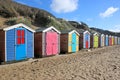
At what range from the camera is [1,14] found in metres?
33.5

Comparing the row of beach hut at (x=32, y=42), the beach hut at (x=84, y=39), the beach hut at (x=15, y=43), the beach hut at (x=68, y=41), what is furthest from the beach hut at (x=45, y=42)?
the beach hut at (x=84, y=39)

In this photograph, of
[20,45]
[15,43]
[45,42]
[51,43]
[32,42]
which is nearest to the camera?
Result: [15,43]

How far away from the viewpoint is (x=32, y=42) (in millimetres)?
13367

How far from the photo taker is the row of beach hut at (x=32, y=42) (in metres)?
11.3

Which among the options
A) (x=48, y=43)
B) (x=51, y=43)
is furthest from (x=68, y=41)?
(x=48, y=43)

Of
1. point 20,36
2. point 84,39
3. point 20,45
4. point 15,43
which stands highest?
point 20,36

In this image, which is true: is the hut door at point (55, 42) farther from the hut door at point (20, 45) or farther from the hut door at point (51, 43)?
the hut door at point (20, 45)

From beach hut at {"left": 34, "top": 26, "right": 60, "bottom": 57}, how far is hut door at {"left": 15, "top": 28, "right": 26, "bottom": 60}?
254 cm

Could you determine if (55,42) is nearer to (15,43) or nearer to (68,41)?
(68,41)

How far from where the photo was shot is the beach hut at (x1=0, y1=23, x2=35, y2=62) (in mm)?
11188

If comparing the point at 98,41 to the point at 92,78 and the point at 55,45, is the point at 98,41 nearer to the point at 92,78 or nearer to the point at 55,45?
the point at 55,45

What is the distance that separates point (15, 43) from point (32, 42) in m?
1.84

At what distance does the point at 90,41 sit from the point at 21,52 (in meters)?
15.7

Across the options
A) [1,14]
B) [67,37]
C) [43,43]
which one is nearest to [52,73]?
[43,43]
